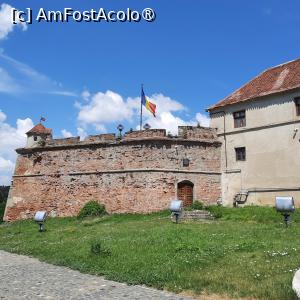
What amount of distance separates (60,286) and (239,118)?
1967cm

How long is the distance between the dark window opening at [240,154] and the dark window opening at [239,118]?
1479mm

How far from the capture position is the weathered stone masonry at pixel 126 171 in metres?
26.2

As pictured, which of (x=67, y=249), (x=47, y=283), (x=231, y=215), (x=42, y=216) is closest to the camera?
(x=47, y=283)

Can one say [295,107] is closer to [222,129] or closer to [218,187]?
[222,129]

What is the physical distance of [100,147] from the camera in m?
27.9

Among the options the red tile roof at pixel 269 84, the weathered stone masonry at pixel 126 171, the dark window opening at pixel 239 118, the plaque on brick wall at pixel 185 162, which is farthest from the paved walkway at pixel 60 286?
the red tile roof at pixel 269 84

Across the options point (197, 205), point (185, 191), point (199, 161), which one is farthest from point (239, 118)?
point (197, 205)

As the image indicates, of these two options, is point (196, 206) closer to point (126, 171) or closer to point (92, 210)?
point (126, 171)

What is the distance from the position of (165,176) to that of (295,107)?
8.65 meters

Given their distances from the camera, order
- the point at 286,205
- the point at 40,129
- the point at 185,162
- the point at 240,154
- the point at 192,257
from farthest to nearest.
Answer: the point at 40,129 < the point at 185,162 < the point at 240,154 < the point at 286,205 < the point at 192,257

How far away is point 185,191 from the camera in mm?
26500

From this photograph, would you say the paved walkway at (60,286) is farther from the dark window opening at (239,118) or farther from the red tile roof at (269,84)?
the red tile roof at (269,84)

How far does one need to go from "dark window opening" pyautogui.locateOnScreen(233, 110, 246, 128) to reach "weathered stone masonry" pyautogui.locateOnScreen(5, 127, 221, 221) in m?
1.67

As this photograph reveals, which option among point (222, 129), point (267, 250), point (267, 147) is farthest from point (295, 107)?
point (267, 250)
